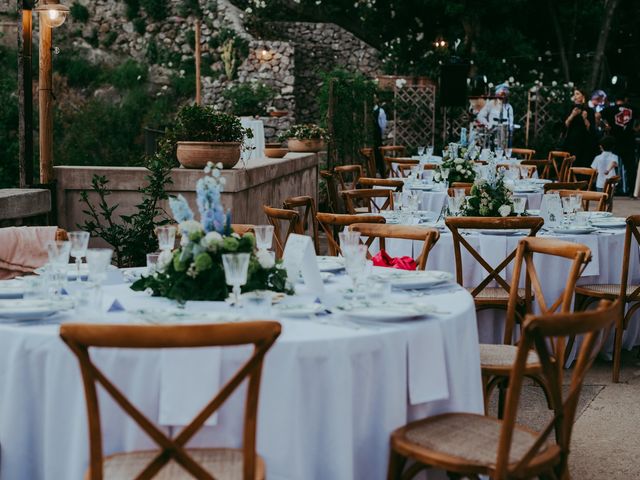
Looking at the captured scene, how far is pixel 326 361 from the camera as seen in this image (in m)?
2.82

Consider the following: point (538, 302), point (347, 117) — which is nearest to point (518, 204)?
point (538, 302)

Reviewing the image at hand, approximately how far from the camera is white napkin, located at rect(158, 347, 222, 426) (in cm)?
272

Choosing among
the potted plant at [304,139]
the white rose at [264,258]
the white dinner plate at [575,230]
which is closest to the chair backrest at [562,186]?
the white dinner plate at [575,230]

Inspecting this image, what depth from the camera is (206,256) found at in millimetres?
3246

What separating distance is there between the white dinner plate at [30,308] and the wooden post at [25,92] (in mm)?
3811

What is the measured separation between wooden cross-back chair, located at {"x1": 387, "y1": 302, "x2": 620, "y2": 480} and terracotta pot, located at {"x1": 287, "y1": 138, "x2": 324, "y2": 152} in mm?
8505

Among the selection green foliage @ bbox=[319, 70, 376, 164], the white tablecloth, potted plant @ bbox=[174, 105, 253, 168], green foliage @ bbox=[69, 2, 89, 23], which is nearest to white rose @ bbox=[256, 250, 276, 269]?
potted plant @ bbox=[174, 105, 253, 168]

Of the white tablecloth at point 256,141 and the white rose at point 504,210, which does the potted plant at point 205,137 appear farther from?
the white tablecloth at point 256,141

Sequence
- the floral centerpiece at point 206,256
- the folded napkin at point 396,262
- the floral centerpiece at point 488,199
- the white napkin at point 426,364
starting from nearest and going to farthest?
1. the white napkin at point 426,364
2. the floral centerpiece at point 206,256
3. the folded napkin at point 396,262
4. the floral centerpiece at point 488,199

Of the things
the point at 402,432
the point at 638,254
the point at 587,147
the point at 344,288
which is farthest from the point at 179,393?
the point at 587,147

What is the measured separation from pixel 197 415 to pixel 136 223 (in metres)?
3.97

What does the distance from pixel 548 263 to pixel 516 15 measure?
22587 millimetres

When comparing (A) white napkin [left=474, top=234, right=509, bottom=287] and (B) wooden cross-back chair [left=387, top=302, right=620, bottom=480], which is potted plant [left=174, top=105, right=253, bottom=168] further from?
(B) wooden cross-back chair [left=387, top=302, right=620, bottom=480]

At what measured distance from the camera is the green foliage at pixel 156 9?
26375 millimetres
